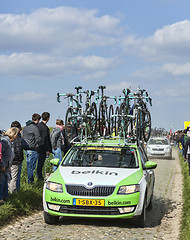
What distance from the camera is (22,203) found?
9383 mm

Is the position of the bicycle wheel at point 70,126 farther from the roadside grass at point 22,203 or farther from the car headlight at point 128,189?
the car headlight at point 128,189

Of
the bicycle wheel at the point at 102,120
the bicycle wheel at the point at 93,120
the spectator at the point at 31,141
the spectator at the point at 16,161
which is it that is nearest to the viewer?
the spectator at the point at 16,161

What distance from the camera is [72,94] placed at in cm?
1086

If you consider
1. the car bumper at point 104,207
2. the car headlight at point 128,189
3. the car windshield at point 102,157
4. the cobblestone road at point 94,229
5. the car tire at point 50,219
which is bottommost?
the cobblestone road at point 94,229

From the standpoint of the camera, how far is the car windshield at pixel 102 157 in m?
8.91

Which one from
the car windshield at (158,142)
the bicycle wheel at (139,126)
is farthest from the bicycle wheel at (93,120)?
the car windshield at (158,142)

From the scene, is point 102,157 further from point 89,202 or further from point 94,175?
point 89,202

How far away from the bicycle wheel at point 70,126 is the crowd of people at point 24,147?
0.22m

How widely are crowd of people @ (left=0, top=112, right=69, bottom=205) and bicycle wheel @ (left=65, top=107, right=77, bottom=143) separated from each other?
0.72ft

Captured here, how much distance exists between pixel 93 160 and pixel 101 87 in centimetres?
315

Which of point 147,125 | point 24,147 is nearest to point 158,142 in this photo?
point 147,125

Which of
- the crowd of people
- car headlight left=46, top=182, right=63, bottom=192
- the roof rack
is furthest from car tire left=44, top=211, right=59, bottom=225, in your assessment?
the roof rack

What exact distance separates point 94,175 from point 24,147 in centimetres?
282

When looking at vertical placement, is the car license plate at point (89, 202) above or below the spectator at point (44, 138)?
below
